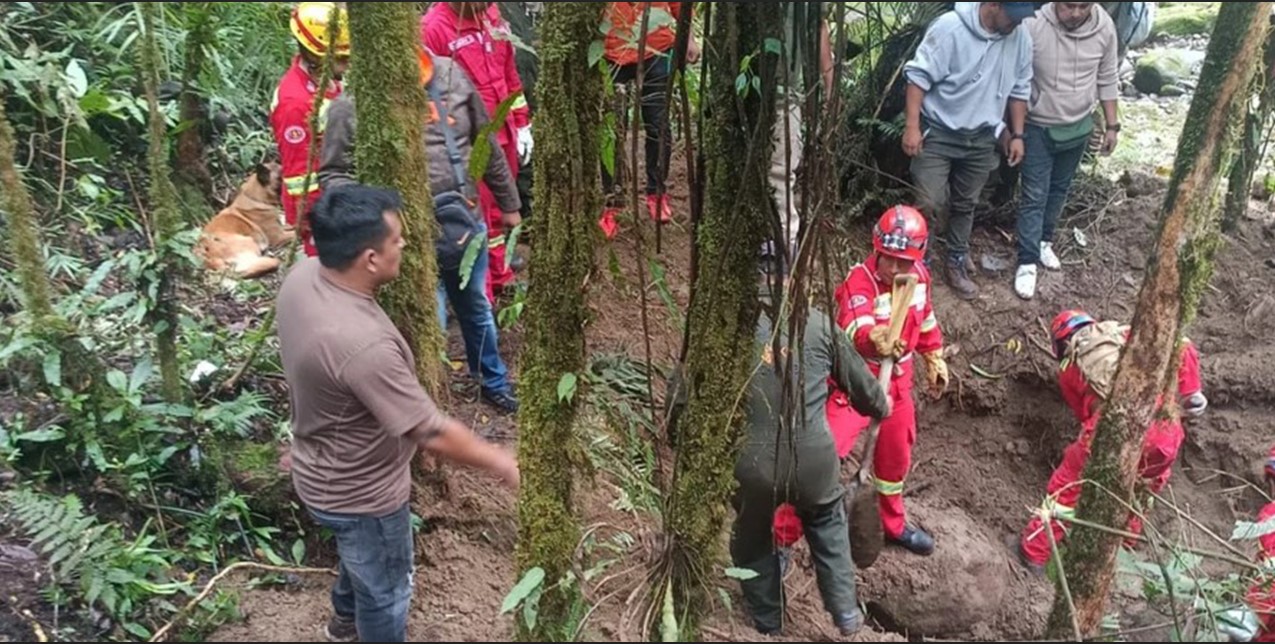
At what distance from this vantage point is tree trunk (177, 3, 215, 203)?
372 centimetres

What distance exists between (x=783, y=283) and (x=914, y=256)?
7.13 ft

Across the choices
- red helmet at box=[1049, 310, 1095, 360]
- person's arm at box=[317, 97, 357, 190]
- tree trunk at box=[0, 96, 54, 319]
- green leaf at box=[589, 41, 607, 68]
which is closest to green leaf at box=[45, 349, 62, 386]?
tree trunk at box=[0, 96, 54, 319]

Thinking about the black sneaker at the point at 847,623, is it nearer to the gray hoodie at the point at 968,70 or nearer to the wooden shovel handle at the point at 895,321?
the wooden shovel handle at the point at 895,321

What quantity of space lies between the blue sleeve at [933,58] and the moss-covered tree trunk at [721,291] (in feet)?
11.6

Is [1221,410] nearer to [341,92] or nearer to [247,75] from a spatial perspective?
[341,92]

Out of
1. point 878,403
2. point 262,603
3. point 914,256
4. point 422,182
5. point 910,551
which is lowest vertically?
point 910,551

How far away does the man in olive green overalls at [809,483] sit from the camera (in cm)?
346

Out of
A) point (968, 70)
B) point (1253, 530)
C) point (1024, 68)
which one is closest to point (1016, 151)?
point (1024, 68)

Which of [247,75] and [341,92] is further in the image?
[247,75]

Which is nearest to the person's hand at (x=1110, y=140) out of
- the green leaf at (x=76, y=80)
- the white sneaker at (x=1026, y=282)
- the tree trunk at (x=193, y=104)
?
the white sneaker at (x=1026, y=282)

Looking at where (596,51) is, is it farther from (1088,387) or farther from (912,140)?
(912,140)

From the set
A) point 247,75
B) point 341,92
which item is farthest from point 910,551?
point 247,75

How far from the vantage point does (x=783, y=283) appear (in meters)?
2.44

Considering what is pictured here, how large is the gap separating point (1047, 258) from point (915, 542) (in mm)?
2591
